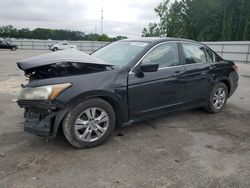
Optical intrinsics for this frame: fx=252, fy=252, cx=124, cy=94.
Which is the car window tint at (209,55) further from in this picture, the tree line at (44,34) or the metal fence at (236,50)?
the tree line at (44,34)

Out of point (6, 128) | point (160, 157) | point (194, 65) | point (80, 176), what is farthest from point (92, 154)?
point (194, 65)

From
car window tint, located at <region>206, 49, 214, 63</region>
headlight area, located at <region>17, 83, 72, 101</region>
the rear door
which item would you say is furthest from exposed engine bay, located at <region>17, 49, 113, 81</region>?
car window tint, located at <region>206, 49, 214, 63</region>

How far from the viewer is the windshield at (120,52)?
413cm

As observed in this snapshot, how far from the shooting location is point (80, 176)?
115 inches

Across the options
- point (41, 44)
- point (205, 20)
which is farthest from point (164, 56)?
point (205, 20)

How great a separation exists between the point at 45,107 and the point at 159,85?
186cm

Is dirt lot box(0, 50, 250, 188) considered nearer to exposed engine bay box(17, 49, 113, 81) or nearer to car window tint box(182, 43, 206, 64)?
exposed engine bay box(17, 49, 113, 81)

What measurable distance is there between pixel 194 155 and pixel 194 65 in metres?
1.95

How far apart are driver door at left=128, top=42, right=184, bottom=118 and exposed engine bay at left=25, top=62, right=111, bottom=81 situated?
63 centimetres

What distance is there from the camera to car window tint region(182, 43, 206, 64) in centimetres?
477

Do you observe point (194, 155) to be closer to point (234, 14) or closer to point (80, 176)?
point (80, 176)

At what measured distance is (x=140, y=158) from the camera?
3381mm

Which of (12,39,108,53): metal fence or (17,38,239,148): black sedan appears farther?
(12,39,108,53): metal fence

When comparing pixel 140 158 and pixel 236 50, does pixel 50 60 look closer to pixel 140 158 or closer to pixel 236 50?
pixel 140 158
